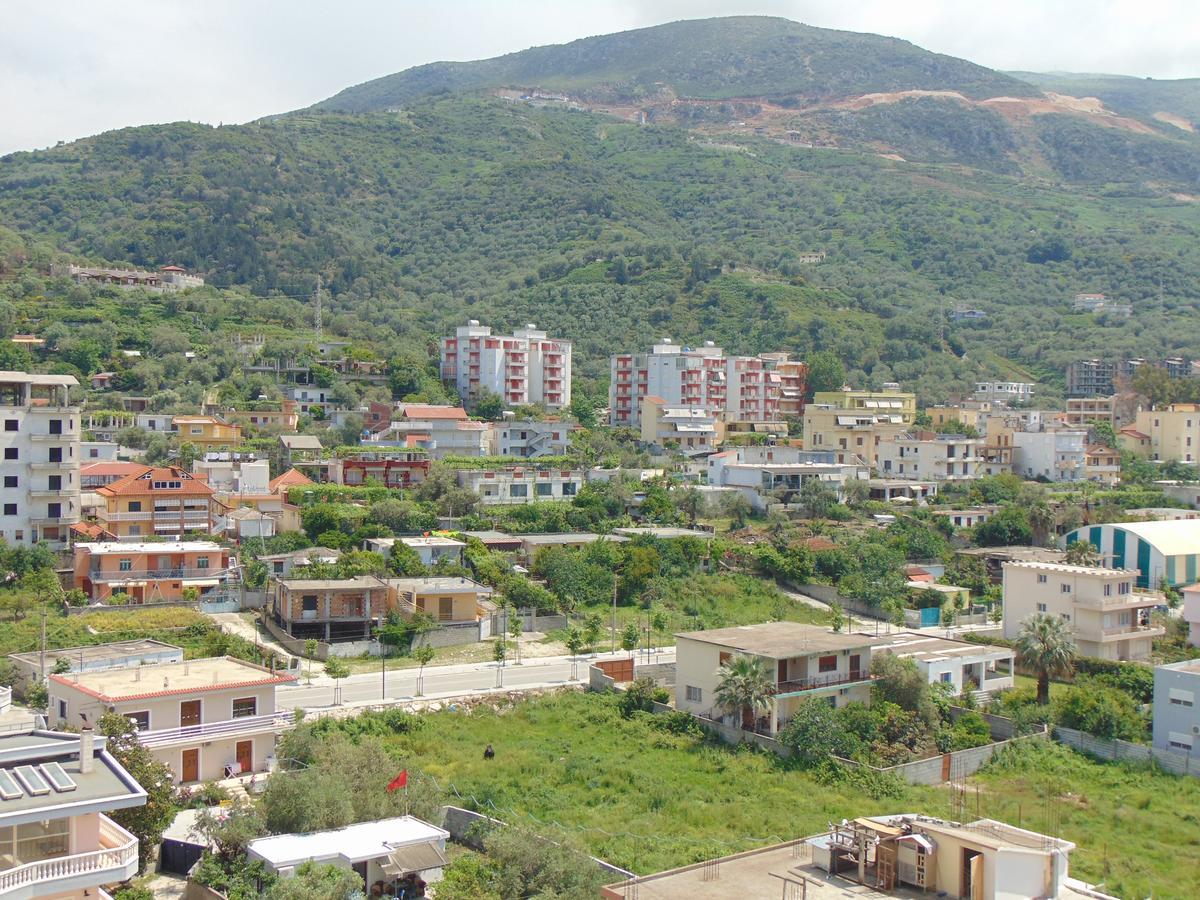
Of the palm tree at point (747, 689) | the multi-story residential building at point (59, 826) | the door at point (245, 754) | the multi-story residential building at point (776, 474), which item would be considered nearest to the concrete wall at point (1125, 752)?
the palm tree at point (747, 689)

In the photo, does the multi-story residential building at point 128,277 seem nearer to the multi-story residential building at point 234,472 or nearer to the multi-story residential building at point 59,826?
the multi-story residential building at point 234,472

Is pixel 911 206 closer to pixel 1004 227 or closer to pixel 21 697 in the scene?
pixel 1004 227

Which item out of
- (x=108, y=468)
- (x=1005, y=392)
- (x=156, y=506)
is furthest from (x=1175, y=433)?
(x=108, y=468)

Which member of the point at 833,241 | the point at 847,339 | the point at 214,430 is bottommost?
the point at 214,430

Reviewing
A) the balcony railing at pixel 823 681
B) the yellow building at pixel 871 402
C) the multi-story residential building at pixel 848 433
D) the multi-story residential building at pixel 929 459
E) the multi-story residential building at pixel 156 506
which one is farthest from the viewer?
the yellow building at pixel 871 402

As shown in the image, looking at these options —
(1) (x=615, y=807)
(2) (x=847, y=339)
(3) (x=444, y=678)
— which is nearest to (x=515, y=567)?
(3) (x=444, y=678)

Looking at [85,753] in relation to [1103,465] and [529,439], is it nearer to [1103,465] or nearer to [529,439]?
[529,439]
